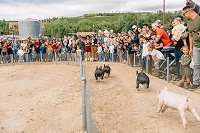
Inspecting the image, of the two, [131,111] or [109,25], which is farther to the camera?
[109,25]

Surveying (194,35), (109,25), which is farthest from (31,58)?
(109,25)

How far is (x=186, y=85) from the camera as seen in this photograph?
8836 millimetres

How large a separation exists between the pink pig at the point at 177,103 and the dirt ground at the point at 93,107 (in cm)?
21

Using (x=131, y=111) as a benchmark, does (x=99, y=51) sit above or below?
above

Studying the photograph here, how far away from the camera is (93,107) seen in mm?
7016

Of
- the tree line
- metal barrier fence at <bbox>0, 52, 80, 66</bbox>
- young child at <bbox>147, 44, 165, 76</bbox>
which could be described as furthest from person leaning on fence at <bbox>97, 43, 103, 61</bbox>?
the tree line

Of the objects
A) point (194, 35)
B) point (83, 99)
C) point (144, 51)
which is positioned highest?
point (194, 35)

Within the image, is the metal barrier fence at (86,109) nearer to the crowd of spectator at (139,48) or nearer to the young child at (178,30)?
the crowd of spectator at (139,48)

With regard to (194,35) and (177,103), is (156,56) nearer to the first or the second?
(194,35)

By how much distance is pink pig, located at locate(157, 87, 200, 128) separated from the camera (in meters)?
5.25

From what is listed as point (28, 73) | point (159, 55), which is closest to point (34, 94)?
point (159, 55)

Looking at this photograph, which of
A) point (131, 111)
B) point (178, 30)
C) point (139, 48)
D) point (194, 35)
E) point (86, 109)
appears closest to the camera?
point (86, 109)

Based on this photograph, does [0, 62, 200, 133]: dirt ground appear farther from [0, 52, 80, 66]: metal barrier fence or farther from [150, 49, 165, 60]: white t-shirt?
[0, 52, 80, 66]: metal barrier fence

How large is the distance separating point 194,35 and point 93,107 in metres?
3.23
